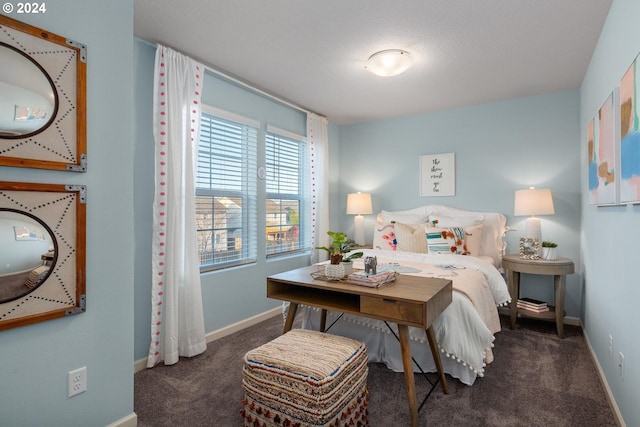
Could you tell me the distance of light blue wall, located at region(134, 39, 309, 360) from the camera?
249 cm

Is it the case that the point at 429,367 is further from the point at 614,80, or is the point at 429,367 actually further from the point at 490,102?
the point at 490,102

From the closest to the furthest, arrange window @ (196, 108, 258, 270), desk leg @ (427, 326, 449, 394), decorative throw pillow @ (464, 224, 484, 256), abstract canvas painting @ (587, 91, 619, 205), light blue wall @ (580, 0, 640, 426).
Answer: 1. light blue wall @ (580, 0, 640, 426)
2. abstract canvas painting @ (587, 91, 619, 205)
3. desk leg @ (427, 326, 449, 394)
4. window @ (196, 108, 258, 270)
5. decorative throw pillow @ (464, 224, 484, 256)

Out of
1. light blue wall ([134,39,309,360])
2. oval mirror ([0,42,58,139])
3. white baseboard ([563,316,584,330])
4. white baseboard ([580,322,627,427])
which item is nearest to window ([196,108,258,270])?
light blue wall ([134,39,309,360])

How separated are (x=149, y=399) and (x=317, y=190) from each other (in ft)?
9.30

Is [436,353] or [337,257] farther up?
[337,257]

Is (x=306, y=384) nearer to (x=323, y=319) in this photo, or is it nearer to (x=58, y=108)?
(x=323, y=319)

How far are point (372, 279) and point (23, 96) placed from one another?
72.5 inches

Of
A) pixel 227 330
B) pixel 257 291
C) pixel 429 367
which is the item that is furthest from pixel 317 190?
pixel 429 367

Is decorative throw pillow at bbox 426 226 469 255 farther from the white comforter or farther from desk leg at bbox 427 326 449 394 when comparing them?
desk leg at bbox 427 326 449 394

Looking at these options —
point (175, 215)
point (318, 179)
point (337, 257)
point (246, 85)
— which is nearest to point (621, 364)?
point (337, 257)

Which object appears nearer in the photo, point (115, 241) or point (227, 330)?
point (115, 241)

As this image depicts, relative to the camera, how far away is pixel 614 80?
196cm

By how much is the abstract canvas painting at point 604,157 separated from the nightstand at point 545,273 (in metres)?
0.77

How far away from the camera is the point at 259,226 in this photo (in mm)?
3535
